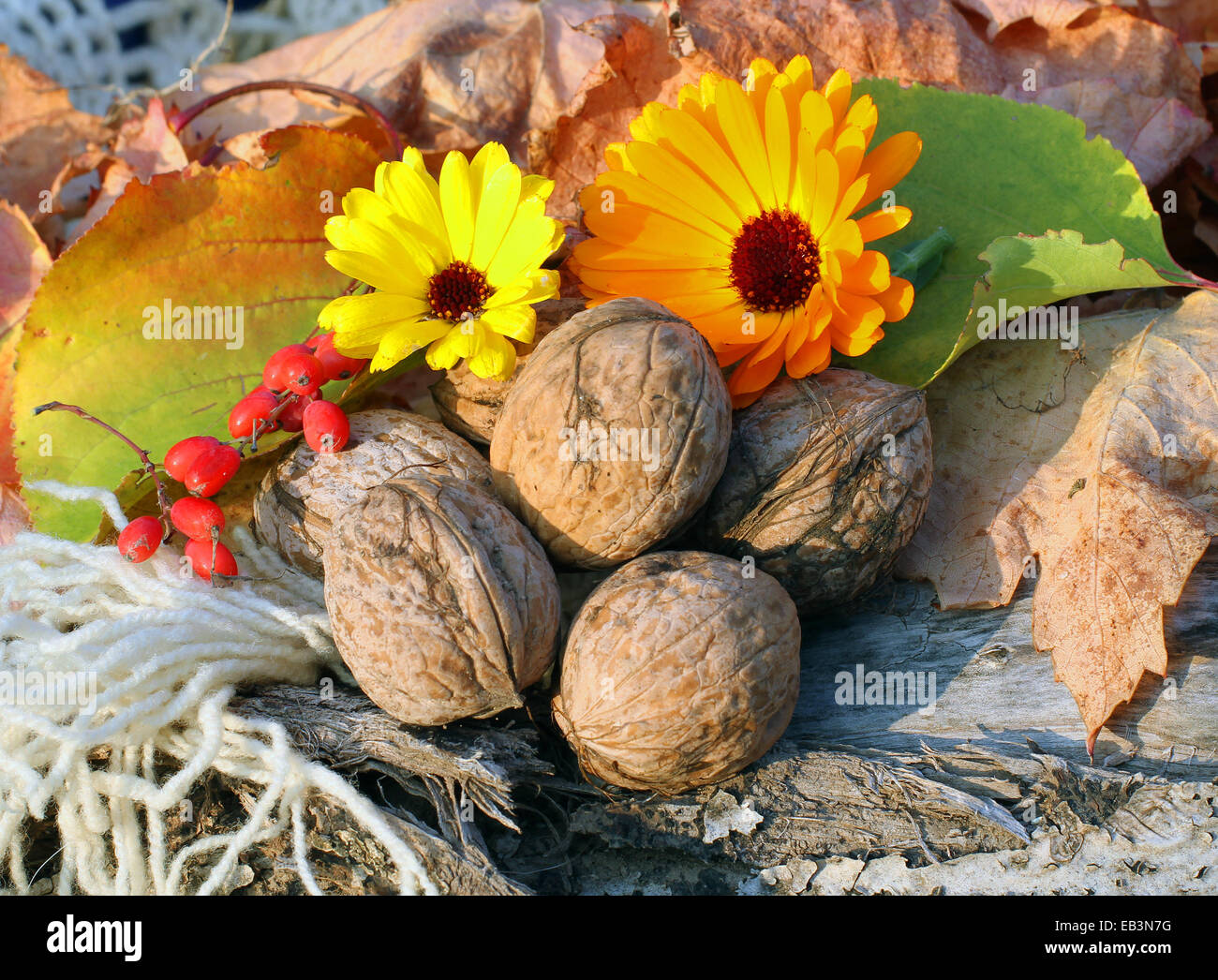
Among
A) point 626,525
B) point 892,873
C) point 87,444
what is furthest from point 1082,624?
point 87,444

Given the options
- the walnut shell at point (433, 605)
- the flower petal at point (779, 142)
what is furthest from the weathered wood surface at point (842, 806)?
the flower petal at point (779, 142)

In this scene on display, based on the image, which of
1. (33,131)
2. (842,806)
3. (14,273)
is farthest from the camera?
(33,131)

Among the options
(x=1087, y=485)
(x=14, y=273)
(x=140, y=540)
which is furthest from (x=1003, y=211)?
(x=14, y=273)

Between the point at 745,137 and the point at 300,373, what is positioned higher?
the point at 745,137

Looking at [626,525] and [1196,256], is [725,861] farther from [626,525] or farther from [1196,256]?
[1196,256]

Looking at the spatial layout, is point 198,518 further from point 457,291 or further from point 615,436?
point 615,436

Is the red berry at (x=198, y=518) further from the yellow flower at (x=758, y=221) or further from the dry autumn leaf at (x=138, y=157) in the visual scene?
the dry autumn leaf at (x=138, y=157)
